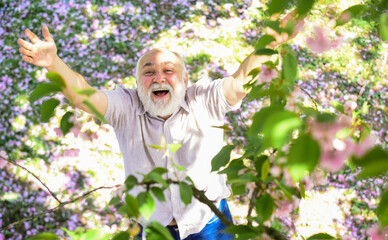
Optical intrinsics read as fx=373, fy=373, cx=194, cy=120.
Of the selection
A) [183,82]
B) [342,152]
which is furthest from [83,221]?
[342,152]

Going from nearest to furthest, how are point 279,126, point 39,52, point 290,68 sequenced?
point 279,126, point 290,68, point 39,52

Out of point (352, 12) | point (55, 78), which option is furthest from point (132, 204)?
point (352, 12)

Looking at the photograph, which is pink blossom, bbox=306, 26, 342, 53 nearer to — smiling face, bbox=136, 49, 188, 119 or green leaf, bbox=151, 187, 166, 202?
green leaf, bbox=151, 187, 166, 202

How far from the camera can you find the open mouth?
188 centimetres

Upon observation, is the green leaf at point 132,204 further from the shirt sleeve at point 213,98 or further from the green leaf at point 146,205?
the shirt sleeve at point 213,98

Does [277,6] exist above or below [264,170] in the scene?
above

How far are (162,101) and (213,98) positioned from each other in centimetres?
26

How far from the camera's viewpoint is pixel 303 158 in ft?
1.74

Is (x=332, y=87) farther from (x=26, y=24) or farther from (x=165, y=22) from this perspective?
(x=26, y=24)

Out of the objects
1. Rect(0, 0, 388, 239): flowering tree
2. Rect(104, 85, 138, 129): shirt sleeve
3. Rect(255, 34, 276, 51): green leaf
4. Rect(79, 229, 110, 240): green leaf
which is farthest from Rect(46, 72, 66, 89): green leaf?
Rect(104, 85, 138, 129): shirt sleeve

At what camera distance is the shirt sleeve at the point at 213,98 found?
1.86m

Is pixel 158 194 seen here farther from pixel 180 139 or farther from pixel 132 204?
pixel 180 139

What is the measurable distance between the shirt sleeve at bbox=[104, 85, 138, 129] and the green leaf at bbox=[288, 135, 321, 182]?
1356 mm

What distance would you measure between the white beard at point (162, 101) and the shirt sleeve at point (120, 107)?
2.5 inches
